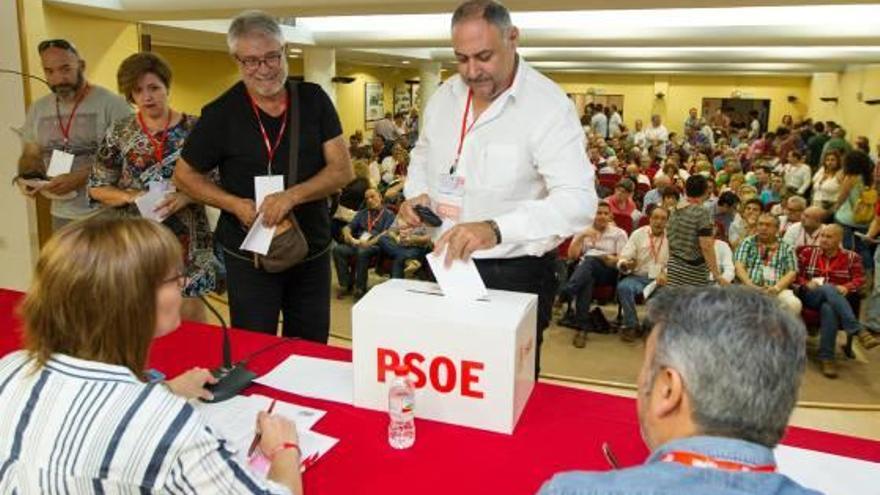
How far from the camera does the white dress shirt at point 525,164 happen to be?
1764 mm

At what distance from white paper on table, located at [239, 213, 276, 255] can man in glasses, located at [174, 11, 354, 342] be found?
0.15ft

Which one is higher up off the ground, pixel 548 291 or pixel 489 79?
pixel 489 79

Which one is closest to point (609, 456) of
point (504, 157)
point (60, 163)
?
point (504, 157)

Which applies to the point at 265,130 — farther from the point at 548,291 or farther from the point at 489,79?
the point at 548,291

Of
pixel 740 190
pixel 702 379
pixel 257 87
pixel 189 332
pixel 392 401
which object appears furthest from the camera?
pixel 740 190

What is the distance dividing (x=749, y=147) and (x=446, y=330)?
1404cm

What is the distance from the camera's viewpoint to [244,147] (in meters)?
2.16

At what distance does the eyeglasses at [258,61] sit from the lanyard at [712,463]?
1.69 m

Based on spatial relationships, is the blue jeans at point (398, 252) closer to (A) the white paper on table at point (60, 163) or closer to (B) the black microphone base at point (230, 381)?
(A) the white paper on table at point (60, 163)

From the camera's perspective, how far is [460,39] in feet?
5.73

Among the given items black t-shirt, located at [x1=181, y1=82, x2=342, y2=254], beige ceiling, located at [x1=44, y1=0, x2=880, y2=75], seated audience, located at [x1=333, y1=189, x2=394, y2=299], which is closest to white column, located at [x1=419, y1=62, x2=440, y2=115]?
beige ceiling, located at [x1=44, y1=0, x2=880, y2=75]

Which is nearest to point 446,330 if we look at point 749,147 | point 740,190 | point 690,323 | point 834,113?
point 690,323

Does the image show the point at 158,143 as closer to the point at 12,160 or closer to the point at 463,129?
the point at 463,129

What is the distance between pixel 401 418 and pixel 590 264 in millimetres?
4047
